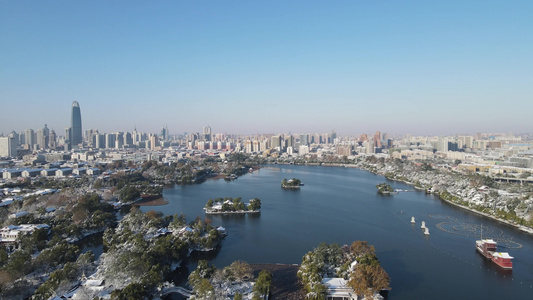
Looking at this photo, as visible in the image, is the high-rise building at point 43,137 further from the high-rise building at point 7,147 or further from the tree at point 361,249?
the tree at point 361,249

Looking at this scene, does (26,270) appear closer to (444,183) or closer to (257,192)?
(257,192)

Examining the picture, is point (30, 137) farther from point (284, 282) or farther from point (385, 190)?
point (284, 282)

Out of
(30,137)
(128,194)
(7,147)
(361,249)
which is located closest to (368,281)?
(361,249)

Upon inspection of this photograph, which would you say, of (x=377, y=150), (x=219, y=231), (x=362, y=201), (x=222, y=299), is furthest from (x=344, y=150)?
(x=222, y=299)

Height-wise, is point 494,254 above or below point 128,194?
below

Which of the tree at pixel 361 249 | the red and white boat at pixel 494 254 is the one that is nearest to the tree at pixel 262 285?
the tree at pixel 361 249

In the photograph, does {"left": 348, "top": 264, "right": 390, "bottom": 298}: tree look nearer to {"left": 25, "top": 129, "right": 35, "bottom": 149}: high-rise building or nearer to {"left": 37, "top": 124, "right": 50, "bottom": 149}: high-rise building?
{"left": 37, "top": 124, "right": 50, "bottom": 149}: high-rise building
